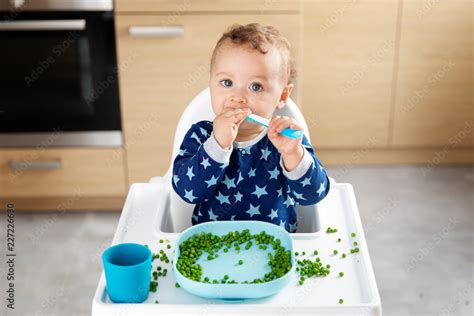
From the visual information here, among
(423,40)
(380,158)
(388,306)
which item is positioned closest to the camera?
(388,306)

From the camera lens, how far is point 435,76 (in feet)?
9.93

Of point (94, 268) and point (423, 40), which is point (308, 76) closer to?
point (423, 40)

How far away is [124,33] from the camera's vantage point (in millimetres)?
2555

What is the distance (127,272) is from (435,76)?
2.16m

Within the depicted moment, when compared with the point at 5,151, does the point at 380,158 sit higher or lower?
lower

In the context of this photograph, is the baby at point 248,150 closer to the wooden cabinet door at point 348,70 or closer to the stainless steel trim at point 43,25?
the stainless steel trim at point 43,25

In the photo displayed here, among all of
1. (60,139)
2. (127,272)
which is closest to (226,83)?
(127,272)

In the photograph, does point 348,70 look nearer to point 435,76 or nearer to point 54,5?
point 435,76

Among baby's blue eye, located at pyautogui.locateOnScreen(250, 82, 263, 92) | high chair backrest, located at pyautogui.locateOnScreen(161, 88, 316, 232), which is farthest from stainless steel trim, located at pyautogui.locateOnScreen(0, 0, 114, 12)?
baby's blue eye, located at pyautogui.locateOnScreen(250, 82, 263, 92)

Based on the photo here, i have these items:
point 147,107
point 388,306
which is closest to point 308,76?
point 147,107

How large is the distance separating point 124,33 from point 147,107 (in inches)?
11.3

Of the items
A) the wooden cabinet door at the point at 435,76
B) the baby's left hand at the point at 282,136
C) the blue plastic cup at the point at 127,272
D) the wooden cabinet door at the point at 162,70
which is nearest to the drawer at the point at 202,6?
the wooden cabinet door at the point at 162,70

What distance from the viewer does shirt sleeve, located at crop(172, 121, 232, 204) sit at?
146cm

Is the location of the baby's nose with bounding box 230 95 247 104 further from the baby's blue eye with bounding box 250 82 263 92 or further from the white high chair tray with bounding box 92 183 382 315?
the white high chair tray with bounding box 92 183 382 315
